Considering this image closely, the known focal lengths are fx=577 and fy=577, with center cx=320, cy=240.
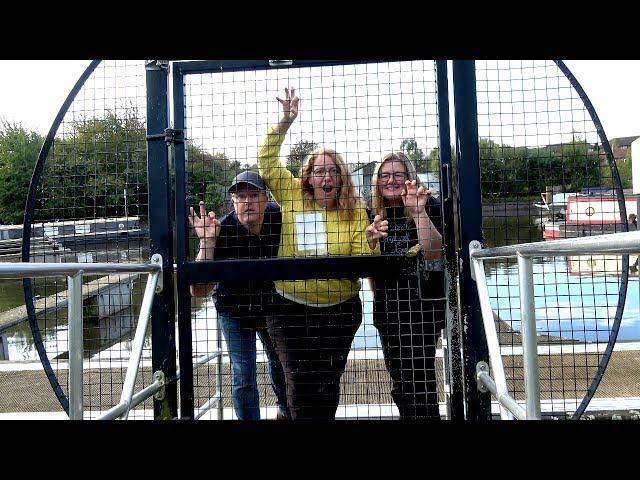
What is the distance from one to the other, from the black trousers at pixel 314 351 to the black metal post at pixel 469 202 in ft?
1.86

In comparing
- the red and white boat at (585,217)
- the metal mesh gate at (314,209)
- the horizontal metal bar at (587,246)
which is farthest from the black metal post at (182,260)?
the red and white boat at (585,217)

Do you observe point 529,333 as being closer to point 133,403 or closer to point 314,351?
point 314,351

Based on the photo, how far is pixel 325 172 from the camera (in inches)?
115

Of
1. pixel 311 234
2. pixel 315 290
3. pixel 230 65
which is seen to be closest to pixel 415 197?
pixel 311 234

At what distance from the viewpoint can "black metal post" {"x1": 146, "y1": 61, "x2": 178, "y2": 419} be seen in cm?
302

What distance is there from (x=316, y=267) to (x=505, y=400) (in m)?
1.14

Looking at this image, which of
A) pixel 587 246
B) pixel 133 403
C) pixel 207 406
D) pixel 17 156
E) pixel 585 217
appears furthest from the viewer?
pixel 17 156

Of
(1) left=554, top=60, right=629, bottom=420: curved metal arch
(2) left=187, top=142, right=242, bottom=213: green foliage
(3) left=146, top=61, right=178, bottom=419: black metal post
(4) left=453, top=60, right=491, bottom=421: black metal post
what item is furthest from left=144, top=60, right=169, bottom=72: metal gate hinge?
(1) left=554, top=60, right=629, bottom=420: curved metal arch

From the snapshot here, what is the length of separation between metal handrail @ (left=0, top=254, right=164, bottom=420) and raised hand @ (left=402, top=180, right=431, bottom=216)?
52.3 inches

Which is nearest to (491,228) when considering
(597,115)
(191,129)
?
(597,115)

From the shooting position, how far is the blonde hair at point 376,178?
2.87 m

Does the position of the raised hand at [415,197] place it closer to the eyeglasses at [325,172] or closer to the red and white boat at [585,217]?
the eyeglasses at [325,172]
